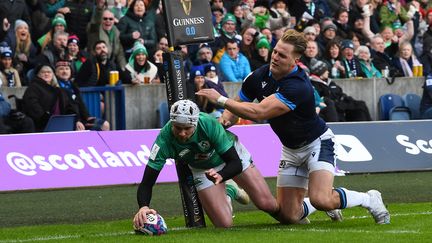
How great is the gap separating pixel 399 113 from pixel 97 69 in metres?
6.18

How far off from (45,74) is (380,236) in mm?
9534

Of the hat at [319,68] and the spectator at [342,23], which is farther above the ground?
the spectator at [342,23]

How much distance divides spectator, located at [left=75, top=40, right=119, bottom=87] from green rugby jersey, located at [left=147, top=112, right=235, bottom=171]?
29.2 feet

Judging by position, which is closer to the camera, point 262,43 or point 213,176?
point 213,176

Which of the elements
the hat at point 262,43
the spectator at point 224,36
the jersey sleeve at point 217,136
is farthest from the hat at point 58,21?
the jersey sleeve at point 217,136

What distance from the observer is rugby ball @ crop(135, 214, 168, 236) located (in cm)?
1172

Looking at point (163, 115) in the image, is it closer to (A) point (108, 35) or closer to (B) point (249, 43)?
(A) point (108, 35)

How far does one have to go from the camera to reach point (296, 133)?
41.0 ft

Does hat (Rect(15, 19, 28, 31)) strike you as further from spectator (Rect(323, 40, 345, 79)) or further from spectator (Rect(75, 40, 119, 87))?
spectator (Rect(323, 40, 345, 79))

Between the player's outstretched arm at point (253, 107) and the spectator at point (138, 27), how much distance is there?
1057 cm

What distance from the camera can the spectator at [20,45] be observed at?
20734mm

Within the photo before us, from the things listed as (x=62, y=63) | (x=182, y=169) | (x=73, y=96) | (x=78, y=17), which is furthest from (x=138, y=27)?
(x=182, y=169)

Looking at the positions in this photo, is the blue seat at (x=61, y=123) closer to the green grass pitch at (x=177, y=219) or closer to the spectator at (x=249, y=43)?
the green grass pitch at (x=177, y=219)

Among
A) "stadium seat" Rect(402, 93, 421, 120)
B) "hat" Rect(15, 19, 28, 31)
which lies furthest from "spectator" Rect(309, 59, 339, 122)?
"hat" Rect(15, 19, 28, 31)
